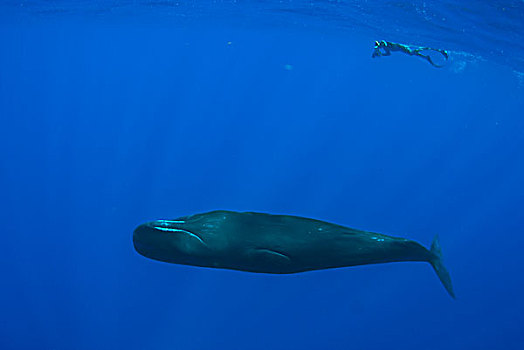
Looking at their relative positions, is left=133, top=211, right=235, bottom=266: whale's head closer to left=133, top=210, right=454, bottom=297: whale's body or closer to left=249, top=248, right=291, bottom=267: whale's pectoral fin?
left=133, top=210, right=454, bottom=297: whale's body

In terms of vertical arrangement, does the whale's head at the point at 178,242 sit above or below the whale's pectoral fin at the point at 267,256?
above

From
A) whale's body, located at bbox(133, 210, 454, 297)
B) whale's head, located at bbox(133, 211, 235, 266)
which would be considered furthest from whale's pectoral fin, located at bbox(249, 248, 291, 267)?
whale's head, located at bbox(133, 211, 235, 266)

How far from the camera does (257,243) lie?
1.32 m

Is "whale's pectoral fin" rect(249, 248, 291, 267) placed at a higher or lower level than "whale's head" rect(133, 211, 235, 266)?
lower

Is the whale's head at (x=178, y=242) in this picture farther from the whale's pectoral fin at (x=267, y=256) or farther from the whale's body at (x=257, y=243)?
the whale's pectoral fin at (x=267, y=256)

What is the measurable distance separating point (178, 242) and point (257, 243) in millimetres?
246

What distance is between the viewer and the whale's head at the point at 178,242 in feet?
4.18

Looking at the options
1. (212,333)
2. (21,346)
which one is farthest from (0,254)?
(212,333)

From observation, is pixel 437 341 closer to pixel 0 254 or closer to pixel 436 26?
pixel 436 26

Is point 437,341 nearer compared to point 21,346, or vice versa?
point 21,346

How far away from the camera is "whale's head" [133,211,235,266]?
127 centimetres

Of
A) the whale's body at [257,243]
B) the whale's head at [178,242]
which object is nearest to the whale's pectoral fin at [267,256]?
the whale's body at [257,243]

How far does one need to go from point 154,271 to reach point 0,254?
8.13m

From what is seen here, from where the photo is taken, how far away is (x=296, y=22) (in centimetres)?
2817
